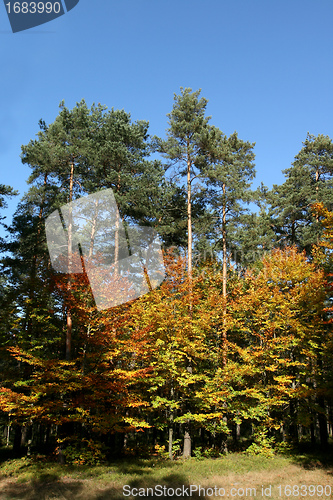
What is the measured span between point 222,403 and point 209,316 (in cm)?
461

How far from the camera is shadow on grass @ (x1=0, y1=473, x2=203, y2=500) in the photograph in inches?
Result: 410

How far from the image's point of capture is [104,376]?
1399 centimetres

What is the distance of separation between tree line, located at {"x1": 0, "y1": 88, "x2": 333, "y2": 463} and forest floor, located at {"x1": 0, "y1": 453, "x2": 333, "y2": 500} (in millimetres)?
1470

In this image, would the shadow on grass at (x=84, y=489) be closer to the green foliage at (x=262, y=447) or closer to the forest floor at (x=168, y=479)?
the forest floor at (x=168, y=479)

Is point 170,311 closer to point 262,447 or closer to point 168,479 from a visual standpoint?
point 168,479

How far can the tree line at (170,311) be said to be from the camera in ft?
47.4

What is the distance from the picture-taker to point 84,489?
432 inches

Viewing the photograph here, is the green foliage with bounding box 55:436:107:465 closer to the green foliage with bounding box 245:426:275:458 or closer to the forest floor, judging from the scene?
the forest floor

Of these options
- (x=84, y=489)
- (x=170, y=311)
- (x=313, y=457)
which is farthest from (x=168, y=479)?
(x=313, y=457)

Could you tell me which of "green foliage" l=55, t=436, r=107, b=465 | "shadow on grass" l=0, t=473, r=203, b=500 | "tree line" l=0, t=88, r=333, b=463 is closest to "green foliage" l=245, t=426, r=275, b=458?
"tree line" l=0, t=88, r=333, b=463

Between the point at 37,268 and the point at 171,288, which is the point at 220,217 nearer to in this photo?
the point at 171,288

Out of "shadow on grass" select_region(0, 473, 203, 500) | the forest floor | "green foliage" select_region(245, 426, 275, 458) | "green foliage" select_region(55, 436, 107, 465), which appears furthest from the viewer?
"green foliage" select_region(245, 426, 275, 458)

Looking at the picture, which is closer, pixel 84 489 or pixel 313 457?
pixel 84 489

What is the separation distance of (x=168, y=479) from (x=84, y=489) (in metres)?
3.05
